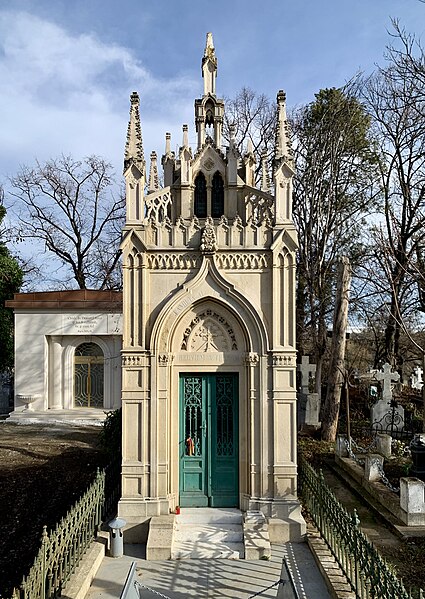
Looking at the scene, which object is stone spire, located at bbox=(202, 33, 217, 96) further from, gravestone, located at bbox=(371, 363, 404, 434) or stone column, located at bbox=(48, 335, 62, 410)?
stone column, located at bbox=(48, 335, 62, 410)

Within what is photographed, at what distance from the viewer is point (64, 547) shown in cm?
635

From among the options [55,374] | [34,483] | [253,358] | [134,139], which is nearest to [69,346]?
[55,374]

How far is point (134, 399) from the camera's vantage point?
8.67 m

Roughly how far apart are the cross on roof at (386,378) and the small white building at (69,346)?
1082cm

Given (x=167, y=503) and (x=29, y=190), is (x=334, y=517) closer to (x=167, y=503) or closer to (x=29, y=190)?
(x=167, y=503)

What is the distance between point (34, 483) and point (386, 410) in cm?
1218

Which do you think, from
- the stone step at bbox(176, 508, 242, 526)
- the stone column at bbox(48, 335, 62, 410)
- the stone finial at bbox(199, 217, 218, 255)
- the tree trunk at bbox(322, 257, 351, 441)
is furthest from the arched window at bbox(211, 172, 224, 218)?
the stone column at bbox(48, 335, 62, 410)

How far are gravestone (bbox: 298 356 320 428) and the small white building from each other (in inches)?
307

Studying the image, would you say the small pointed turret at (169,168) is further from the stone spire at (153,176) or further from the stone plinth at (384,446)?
the stone plinth at (384,446)

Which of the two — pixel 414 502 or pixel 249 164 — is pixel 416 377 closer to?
pixel 414 502

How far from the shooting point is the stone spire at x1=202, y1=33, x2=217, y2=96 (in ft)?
34.0

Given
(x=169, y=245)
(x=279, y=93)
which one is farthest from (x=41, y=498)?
(x=279, y=93)

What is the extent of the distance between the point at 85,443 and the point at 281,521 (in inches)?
344

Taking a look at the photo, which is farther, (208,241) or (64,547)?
(208,241)
